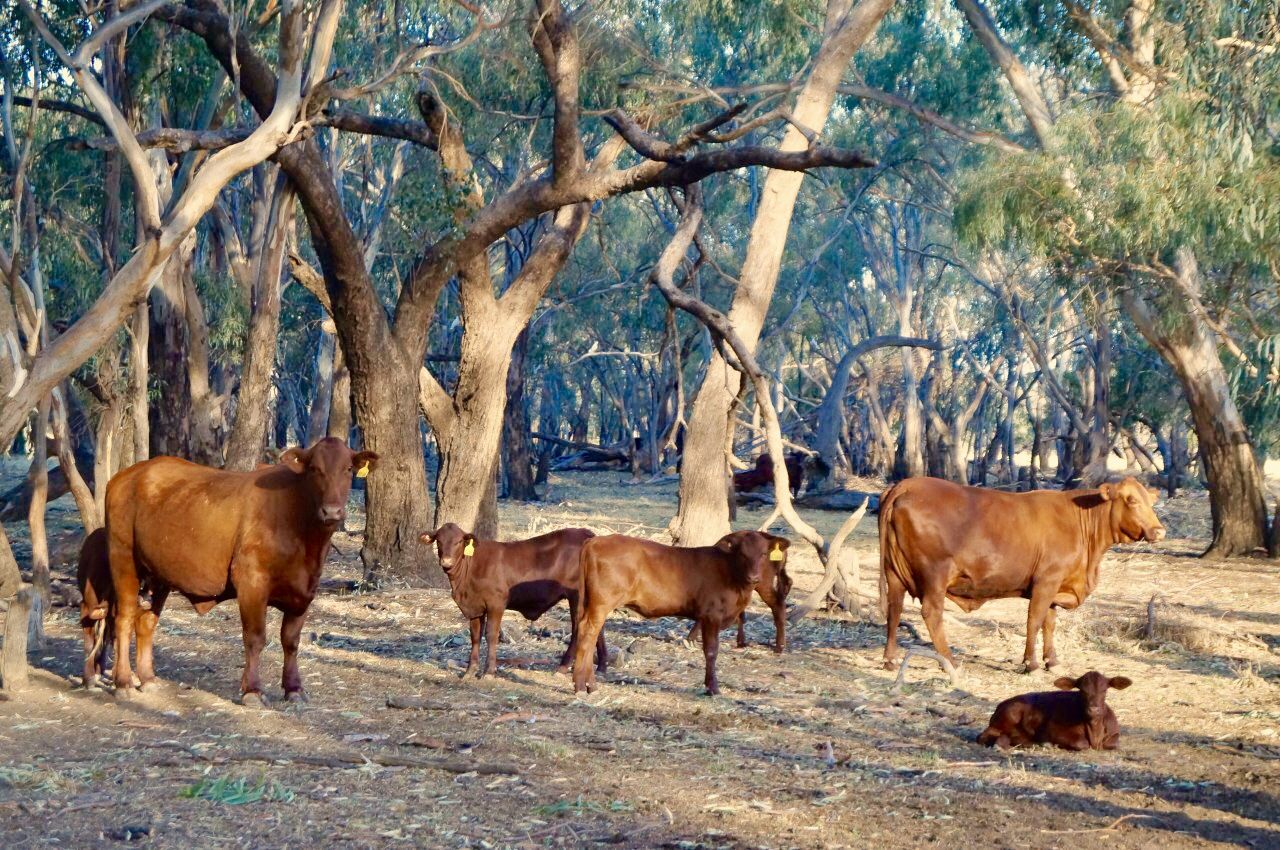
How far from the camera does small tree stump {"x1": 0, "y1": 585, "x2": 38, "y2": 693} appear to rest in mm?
7699

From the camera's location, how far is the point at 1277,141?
14180 mm

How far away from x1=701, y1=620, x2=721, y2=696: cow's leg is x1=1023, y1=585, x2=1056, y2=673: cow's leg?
2.30m

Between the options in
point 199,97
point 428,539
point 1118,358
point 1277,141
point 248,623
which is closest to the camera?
point 248,623

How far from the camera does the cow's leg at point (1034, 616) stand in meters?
9.35

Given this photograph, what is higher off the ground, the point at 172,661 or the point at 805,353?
the point at 805,353

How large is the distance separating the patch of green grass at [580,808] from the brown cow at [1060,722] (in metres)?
2.31

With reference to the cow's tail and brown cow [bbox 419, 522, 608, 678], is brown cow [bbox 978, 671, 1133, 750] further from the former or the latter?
brown cow [bbox 419, 522, 608, 678]

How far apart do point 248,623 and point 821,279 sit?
3452 centimetres

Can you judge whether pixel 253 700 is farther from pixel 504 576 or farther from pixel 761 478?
pixel 761 478

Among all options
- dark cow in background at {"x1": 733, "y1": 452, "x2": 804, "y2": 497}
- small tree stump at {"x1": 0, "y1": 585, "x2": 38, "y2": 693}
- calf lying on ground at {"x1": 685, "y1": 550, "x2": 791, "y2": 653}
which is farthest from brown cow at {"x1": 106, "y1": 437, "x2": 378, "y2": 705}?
dark cow in background at {"x1": 733, "y1": 452, "x2": 804, "y2": 497}

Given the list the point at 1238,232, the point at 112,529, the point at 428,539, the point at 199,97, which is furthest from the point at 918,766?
the point at 199,97

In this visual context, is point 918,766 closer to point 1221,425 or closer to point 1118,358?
point 1221,425

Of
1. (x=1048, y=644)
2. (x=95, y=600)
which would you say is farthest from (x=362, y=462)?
(x=1048, y=644)

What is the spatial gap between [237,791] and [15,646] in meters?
2.80
